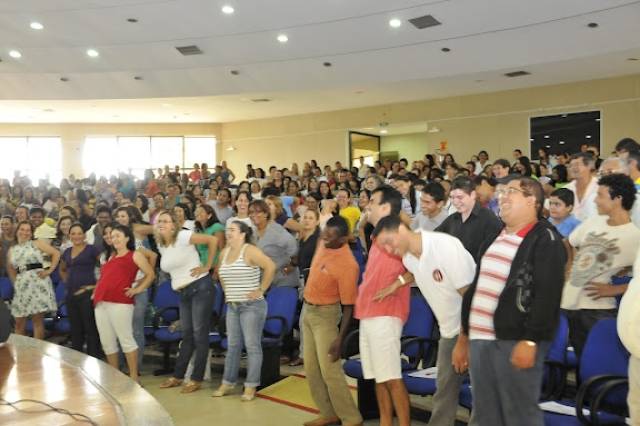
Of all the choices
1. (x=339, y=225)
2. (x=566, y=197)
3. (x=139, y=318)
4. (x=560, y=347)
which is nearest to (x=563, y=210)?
(x=566, y=197)

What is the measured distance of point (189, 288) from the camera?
616 centimetres

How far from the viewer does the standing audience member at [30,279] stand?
7297 mm

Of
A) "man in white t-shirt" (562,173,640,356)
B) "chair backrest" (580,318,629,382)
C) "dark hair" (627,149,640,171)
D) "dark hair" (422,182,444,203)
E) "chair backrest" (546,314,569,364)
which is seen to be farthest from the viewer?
"dark hair" (422,182,444,203)

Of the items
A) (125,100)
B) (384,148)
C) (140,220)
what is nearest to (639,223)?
(140,220)

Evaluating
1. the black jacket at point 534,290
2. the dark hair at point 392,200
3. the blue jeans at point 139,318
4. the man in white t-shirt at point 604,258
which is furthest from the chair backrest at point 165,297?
the black jacket at point 534,290

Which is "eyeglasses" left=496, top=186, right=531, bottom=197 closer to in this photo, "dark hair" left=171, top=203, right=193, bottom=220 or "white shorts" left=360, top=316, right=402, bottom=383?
"white shorts" left=360, top=316, right=402, bottom=383

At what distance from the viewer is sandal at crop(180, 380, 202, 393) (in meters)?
6.15

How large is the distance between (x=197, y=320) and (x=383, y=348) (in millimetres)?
2424

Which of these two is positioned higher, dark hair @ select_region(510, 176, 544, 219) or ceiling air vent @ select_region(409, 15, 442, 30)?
ceiling air vent @ select_region(409, 15, 442, 30)

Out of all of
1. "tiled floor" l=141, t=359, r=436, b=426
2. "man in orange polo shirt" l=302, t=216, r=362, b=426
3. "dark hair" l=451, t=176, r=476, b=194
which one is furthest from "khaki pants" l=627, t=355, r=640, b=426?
"tiled floor" l=141, t=359, r=436, b=426

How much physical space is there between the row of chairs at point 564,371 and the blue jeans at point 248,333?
96 cm

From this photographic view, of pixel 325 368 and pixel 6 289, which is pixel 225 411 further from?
pixel 6 289

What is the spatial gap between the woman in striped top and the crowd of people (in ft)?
0.04

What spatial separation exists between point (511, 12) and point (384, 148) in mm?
9307
